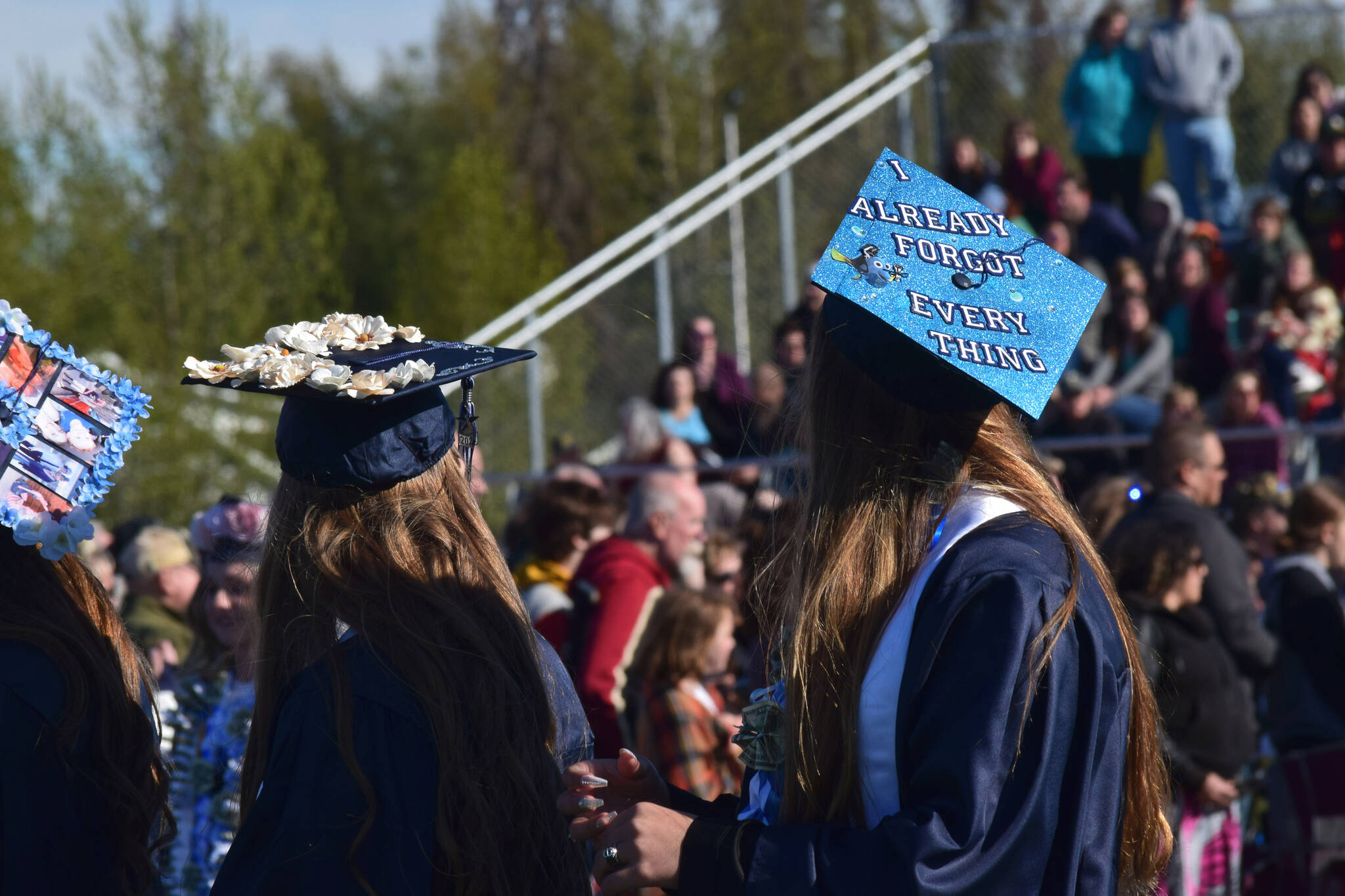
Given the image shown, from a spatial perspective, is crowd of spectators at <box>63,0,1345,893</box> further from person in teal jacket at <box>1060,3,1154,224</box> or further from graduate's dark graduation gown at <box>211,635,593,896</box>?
graduate's dark graduation gown at <box>211,635,593,896</box>

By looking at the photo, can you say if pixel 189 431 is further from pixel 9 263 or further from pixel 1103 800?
pixel 1103 800

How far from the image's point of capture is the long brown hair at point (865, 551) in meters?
1.95

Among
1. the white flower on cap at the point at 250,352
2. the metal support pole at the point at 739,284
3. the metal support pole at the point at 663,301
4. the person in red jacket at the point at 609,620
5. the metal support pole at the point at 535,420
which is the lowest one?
the white flower on cap at the point at 250,352

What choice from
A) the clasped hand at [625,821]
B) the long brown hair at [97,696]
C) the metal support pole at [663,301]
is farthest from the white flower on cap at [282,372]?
the metal support pole at [663,301]

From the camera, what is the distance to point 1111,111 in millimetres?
10562

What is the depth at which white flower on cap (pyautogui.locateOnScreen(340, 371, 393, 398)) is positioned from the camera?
7.00ft

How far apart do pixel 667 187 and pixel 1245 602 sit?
84.2 ft

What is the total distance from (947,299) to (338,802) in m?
1.10

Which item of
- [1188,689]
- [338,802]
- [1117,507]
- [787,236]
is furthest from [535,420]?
[338,802]

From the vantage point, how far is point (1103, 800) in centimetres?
189

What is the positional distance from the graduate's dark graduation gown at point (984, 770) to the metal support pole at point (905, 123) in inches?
412

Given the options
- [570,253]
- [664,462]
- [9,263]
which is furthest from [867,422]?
[570,253]

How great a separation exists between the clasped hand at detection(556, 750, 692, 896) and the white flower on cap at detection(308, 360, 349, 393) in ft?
2.22

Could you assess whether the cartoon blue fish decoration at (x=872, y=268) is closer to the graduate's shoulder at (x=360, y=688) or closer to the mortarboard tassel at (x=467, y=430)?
the mortarboard tassel at (x=467, y=430)
